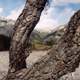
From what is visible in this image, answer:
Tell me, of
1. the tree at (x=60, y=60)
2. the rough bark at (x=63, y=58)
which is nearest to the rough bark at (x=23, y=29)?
the tree at (x=60, y=60)

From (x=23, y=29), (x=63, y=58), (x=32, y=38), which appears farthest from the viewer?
(x=32, y=38)

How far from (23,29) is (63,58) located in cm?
191

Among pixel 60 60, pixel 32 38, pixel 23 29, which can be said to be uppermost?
pixel 32 38

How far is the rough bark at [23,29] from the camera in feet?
23.1

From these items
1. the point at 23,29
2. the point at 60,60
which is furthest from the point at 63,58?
the point at 23,29

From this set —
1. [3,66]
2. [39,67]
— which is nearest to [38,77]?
[39,67]

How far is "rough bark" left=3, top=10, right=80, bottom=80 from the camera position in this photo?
5.19 m

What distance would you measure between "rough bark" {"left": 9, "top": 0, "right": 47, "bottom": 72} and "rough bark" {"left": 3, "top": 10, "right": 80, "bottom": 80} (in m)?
1.37

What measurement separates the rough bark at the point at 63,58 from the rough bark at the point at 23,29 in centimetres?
137

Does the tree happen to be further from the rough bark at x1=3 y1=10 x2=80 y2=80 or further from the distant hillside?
the distant hillside

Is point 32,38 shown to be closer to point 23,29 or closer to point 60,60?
point 23,29

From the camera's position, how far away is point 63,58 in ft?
17.5

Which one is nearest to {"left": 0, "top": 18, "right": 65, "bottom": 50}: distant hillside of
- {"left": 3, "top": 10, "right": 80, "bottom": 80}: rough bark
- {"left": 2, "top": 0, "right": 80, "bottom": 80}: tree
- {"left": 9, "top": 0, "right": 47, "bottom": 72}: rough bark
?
{"left": 9, "top": 0, "right": 47, "bottom": 72}: rough bark

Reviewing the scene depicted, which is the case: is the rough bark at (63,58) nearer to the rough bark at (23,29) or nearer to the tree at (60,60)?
the tree at (60,60)
